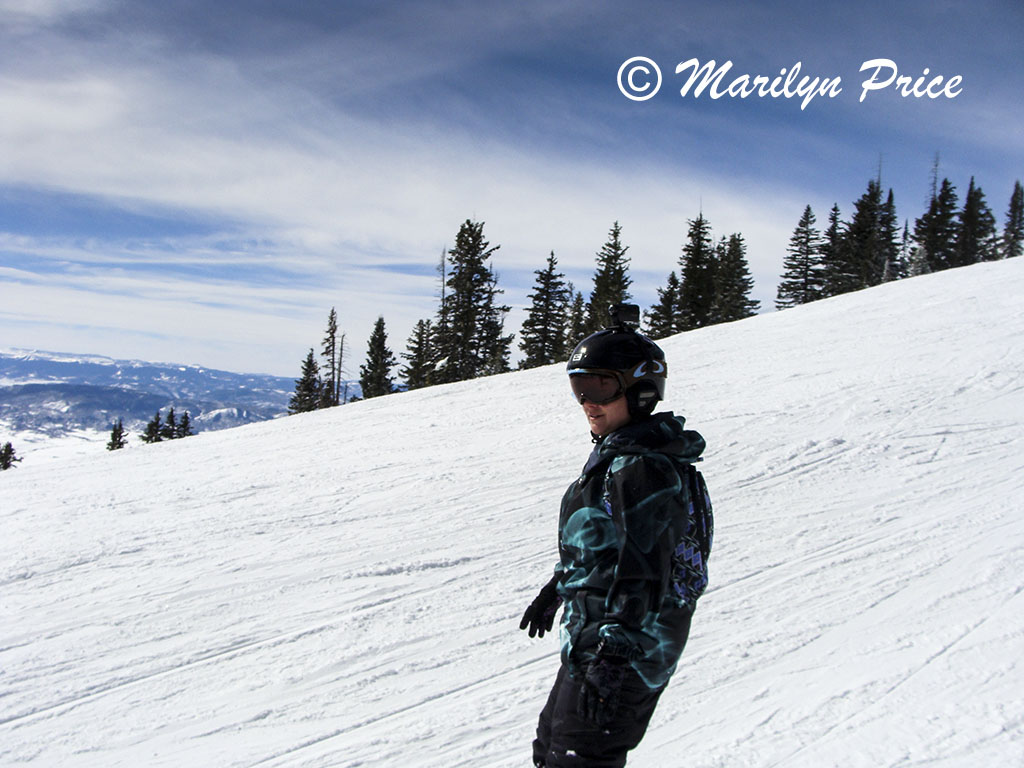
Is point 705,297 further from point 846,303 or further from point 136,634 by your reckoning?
point 136,634

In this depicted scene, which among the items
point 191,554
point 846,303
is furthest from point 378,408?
point 846,303

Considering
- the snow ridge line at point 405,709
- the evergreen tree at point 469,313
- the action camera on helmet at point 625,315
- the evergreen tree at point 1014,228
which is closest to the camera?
the action camera on helmet at point 625,315

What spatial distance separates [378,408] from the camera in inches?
643

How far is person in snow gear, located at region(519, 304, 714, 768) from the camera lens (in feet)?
6.39

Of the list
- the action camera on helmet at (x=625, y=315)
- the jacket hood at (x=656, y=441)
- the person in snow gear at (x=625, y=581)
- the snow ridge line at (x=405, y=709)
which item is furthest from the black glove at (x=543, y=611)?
the snow ridge line at (x=405, y=709)

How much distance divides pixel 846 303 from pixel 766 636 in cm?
2269

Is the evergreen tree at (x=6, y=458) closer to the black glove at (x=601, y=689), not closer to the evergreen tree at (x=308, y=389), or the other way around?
the evergreen tree at (x=308, y=389)

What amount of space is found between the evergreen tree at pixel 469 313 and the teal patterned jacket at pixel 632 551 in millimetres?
38597

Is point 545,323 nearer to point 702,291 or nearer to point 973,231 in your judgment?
point 702,291

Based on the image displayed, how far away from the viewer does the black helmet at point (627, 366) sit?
2.33 meters

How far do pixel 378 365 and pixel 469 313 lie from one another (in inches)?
463

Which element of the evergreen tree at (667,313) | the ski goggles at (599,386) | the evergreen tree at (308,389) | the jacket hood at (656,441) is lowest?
the jacket hood at (656,441)

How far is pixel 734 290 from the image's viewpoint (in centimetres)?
4894

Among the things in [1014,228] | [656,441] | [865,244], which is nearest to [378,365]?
[865,244]
